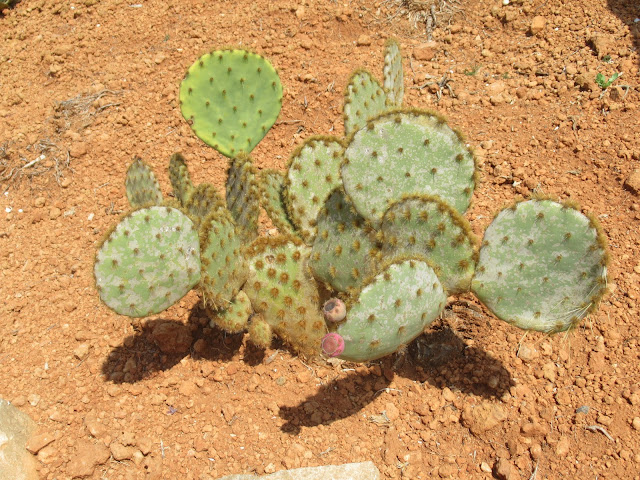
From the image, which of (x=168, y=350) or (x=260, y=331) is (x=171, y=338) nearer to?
(x=168, y=350)

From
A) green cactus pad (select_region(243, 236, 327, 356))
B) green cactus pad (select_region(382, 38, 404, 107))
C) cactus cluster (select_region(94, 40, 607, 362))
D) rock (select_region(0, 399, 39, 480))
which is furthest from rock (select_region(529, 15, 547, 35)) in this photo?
rock (select_region(0, 399, 39, 480))

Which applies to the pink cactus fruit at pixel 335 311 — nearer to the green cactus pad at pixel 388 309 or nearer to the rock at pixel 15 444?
the green cactus pad at pixel 388 309

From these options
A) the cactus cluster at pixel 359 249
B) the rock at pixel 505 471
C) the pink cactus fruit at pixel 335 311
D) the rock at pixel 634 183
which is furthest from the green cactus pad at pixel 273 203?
the rock at pixel 634 183

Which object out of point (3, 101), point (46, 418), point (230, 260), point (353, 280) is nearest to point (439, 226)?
point (353, 280)

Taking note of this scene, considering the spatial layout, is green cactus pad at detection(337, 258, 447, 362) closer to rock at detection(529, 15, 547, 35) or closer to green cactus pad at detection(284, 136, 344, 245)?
green cactus pad at detection(284, 136, 344, 245)

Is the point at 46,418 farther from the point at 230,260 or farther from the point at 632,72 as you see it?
the point at 632,72
